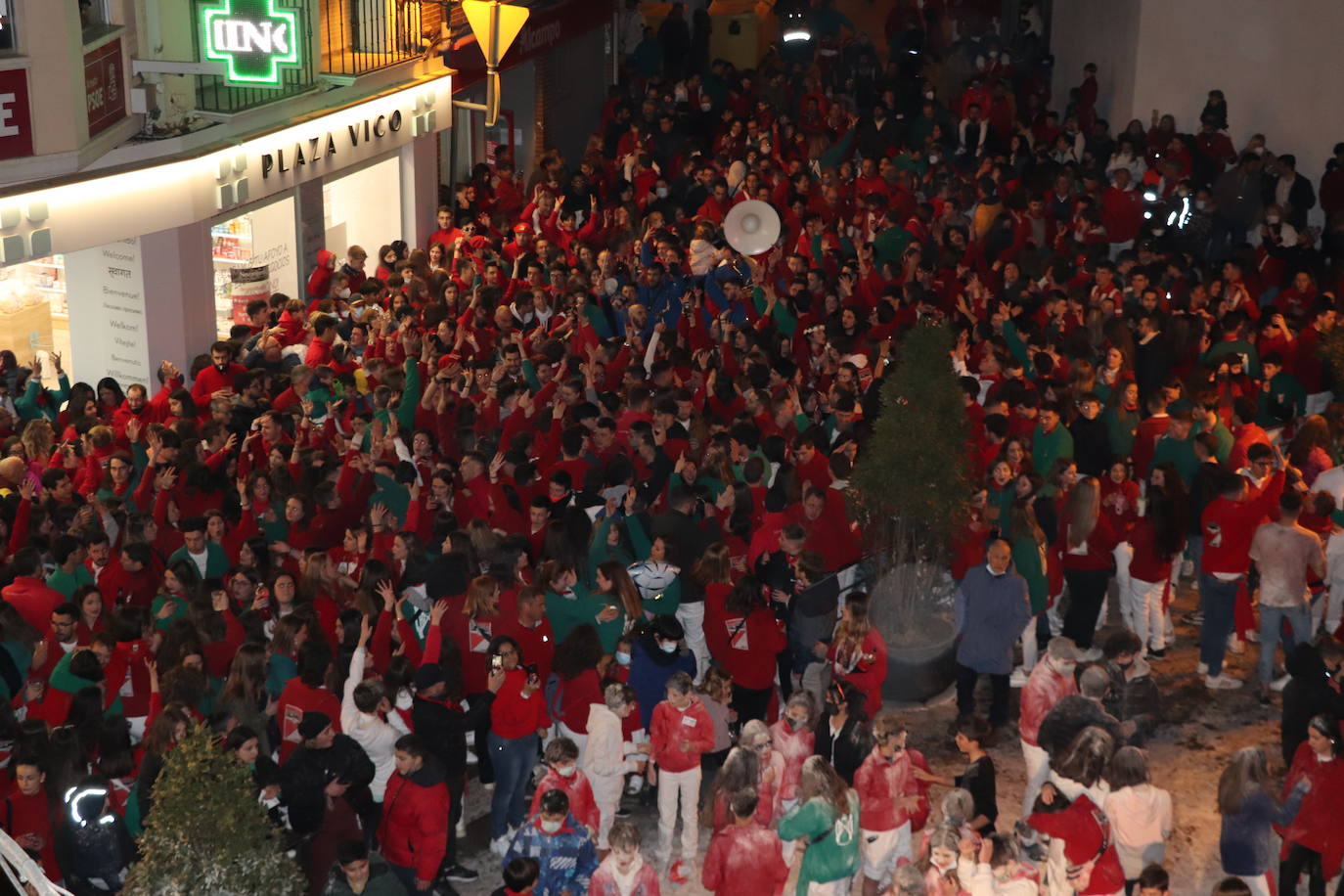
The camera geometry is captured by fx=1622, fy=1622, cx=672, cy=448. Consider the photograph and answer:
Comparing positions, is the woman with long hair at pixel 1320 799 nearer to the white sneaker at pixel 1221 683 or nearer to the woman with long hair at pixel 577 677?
the white sneaker at pixel 1221 683

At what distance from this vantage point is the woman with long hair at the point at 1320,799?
302 inches

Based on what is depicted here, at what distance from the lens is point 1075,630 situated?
1077 centimetres

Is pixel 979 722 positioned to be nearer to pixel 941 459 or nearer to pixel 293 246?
pixel 941 459

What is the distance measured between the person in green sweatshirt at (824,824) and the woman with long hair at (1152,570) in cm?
346

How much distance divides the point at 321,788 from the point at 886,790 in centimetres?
270

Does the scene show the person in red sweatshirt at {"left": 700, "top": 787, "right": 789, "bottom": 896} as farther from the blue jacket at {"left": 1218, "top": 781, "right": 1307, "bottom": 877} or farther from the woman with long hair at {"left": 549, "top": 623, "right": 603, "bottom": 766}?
the blue jacket at {"left": 1218, "top": 781, "right": 1307, "bottom": 877}

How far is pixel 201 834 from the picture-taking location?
19.9 feet

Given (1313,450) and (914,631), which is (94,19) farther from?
(1313,450)

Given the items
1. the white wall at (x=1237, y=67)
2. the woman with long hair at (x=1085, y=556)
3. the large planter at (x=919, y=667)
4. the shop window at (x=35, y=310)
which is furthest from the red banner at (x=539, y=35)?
the woman with long hair at (x=1085, y=556)

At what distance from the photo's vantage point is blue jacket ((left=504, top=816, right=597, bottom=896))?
286 inches

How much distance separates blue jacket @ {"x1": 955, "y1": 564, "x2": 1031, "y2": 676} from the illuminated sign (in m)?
7.57

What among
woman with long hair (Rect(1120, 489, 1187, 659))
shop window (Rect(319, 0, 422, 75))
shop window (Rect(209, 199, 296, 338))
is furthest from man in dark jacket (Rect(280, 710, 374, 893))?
shop window (Rect(319, 0, 422, 75))

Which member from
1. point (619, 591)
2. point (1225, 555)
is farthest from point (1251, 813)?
point (619, 591)

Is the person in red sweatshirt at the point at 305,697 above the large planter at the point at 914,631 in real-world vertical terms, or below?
above
